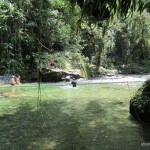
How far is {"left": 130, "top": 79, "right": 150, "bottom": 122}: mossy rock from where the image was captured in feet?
26.7

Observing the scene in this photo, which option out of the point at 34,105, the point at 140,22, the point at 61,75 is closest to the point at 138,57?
the point at 140,22

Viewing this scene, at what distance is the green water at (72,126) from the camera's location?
6.32m

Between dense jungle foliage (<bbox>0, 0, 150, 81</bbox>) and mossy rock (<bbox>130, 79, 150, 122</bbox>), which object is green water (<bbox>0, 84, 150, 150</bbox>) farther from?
dense jungle foliage (<bbox>0, 0, 150, 81</bbox>)

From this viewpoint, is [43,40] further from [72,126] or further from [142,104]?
[72,126]

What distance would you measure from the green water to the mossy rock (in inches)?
9.8

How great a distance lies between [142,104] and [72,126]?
2026 mm

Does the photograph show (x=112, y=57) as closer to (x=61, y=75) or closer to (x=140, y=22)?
(x=140, y=22)

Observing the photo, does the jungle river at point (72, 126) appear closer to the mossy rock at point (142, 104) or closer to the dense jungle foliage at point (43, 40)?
the mossy rock at point (142, 104)

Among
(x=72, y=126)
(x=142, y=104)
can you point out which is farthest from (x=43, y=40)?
(x=72, y=126)

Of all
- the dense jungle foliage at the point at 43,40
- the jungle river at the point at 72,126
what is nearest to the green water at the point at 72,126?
the jungle river at the point at 72,126

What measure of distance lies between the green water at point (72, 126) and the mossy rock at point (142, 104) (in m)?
0.25

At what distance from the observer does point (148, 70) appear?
30.7 metres

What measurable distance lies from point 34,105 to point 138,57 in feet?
85.5

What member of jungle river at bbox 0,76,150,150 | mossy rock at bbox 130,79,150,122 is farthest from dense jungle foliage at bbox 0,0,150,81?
mossy rock at bbox 130,79,150,122
